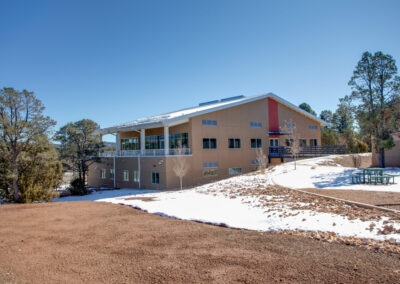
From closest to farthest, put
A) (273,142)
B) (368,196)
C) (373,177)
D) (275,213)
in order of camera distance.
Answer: (275,213)
(368,196)
(373,177)
(273,142)

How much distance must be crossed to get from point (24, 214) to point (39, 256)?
19.1ft

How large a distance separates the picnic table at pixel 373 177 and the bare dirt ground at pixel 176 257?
8.83 metres

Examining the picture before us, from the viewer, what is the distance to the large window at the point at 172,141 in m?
24.2

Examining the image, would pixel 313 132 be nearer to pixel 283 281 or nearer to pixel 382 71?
pixel 382 71

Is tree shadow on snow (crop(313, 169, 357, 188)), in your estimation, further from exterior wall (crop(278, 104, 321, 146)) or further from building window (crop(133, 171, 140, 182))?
building window (crop(133, 171, 140, 182))

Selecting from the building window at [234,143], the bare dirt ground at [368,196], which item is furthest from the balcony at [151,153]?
the bare dirt ground at [368,196]

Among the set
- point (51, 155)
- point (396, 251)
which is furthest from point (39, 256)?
point (51, 155)

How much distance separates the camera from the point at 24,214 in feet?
35.6

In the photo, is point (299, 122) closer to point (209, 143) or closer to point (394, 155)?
point (394, 155)

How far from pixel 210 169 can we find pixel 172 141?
4.38 meters

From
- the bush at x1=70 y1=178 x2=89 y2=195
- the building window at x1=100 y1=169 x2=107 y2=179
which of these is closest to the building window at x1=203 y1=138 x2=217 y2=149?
the bush at x1=70 y1=178 x2=89 y2=195

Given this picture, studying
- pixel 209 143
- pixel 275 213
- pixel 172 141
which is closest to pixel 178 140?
pixel 172 141

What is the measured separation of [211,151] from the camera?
24.9 m

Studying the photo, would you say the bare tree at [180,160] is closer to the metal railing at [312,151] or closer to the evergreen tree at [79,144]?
the evergreen tree at [79,144]
